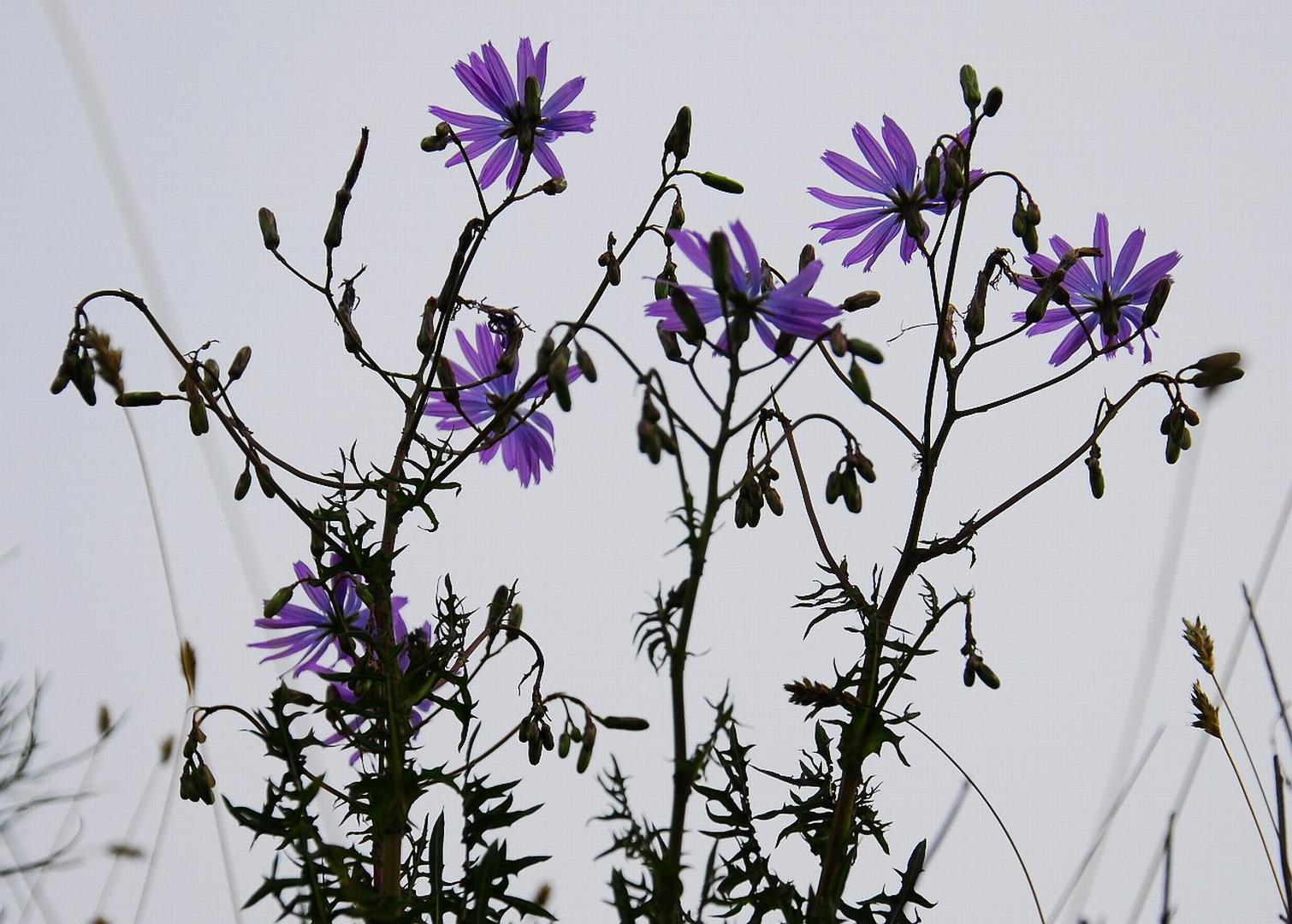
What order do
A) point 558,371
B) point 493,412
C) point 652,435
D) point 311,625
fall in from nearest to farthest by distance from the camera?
point 652,435 < point 558,371 < point 311,625 < point 493,412

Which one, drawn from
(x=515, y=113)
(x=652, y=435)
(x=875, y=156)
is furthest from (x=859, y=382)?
(x=515, y=113)

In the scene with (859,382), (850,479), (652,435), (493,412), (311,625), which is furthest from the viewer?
(493,412)

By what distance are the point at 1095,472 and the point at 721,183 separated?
74 cm

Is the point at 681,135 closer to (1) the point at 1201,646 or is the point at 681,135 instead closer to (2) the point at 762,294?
(2) the point at 762,294

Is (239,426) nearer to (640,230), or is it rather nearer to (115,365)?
(115,365)

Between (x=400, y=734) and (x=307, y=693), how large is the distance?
0.80ft

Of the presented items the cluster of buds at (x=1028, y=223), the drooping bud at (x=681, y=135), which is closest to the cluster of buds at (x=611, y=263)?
the drooping bud at (x=681, y=135)

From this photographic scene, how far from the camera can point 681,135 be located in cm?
189

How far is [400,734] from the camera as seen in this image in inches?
60.1

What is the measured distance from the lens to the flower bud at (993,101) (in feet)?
5.92

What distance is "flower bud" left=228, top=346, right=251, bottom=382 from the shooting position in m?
1.86

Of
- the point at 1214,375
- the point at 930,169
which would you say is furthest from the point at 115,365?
the point at 1214,375

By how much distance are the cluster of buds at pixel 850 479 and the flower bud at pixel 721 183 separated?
48cm

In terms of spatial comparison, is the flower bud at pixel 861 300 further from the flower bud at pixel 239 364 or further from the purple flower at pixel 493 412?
the flower bud at pixel 239 364
